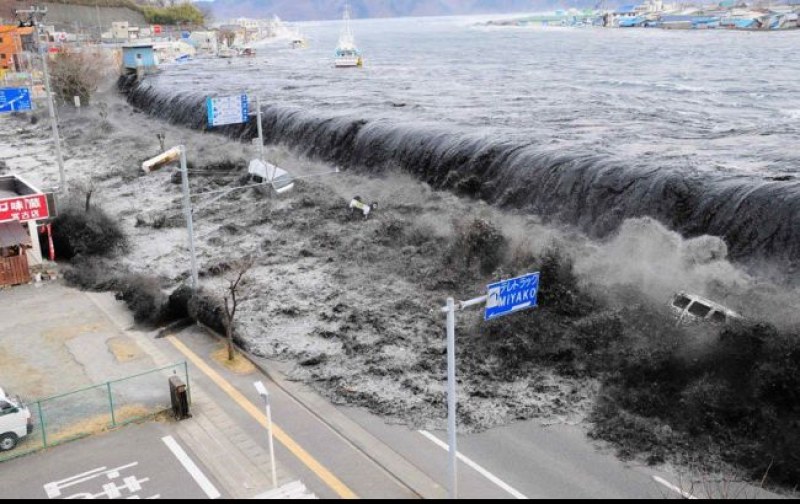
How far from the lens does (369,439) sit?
19750 millimetres

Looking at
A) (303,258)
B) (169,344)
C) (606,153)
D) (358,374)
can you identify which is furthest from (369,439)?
(606,153)

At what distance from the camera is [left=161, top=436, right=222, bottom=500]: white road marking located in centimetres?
1699

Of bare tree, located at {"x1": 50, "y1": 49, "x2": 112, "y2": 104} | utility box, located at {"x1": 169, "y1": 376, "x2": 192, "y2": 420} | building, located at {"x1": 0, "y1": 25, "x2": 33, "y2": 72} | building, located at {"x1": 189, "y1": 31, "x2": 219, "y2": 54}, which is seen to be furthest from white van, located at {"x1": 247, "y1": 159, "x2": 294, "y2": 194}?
building, located at {"x1": 189, "y1": 31, "x2": 219, "y2": 54}

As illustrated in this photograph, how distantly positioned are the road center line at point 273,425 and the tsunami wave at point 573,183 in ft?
62.5

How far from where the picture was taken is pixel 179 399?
20.0m

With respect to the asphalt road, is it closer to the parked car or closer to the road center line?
the road center line

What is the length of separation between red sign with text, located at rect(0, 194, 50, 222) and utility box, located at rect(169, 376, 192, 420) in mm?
15203

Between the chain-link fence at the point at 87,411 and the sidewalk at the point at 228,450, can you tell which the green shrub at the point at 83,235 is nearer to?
the sidewalk at the point at 228,450

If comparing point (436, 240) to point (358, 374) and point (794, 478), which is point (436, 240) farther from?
point (794, 478)

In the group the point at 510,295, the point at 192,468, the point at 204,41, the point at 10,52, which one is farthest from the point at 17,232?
the point at 204,41

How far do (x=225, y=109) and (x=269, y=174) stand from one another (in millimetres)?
9009

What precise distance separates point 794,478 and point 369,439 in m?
10.4

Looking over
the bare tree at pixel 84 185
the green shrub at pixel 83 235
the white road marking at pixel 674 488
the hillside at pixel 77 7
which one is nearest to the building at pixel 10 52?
the hillside at pixel 77 7

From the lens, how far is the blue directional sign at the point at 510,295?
44.3ft
